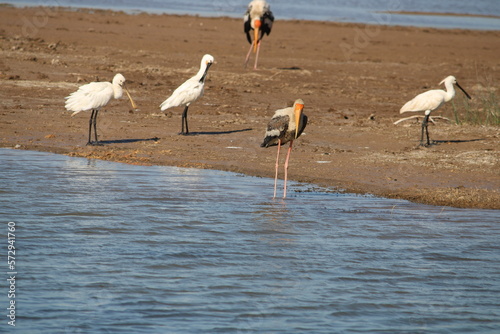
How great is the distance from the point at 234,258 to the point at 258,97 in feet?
31.6

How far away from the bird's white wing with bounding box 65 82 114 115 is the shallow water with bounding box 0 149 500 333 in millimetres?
1676

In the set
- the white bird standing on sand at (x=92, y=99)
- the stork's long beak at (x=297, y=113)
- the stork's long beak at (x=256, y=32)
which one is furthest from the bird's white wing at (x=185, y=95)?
the stork's long beak at (x=256, y=32)

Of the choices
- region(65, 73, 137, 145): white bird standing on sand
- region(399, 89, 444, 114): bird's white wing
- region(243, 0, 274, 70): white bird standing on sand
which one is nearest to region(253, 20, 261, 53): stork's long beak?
region(243, 0, 274, 70): white bird standing on sand

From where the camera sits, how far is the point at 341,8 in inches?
1751

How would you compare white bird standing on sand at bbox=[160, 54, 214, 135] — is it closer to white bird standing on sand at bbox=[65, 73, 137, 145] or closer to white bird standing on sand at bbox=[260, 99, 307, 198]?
white bird standing on sand at bbox=[65, 73, 137, 145]

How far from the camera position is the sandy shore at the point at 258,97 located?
1040cm

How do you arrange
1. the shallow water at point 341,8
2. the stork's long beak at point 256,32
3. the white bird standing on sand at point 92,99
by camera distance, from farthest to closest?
the shallow water at point 341,8, the stork's long beak at point 256,32, the white bird standing on sand at point 92,99

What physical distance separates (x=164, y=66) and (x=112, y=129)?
6776mm

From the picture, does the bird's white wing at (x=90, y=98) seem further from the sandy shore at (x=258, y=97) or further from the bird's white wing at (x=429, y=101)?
the bird's white wing at (x=429, y=101)

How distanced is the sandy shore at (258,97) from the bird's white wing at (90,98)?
0.59 m

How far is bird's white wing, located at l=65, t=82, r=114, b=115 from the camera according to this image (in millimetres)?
11023

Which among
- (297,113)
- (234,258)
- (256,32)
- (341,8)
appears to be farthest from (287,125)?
(341,8)

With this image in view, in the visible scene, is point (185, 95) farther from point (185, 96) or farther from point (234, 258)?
point (234, 258)

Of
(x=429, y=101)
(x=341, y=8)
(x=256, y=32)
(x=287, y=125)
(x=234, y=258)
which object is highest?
(x=341, y=8)
